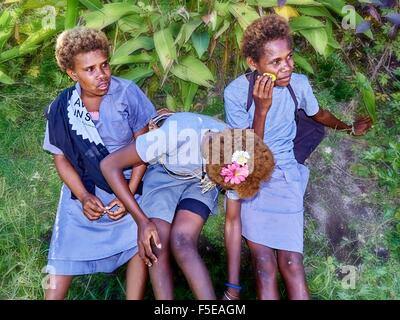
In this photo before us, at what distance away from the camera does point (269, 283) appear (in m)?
2.87

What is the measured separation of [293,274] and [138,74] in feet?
4.18

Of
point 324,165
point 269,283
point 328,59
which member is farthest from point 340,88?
point 269,283

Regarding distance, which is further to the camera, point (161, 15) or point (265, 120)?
point (161, 15)

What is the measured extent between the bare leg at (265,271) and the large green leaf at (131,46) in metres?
1.13

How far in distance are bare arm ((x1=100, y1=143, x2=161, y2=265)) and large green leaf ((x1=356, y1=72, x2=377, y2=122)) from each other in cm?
129

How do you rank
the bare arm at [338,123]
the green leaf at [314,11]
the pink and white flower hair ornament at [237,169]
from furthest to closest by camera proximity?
the green leaf at [314,11] < the bare arm at [338,123] < the pink and white flower hair ornament at [237,169]

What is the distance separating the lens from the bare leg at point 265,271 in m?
2.86

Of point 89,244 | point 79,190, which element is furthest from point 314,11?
point 89,244

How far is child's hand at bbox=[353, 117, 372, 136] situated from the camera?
355cm

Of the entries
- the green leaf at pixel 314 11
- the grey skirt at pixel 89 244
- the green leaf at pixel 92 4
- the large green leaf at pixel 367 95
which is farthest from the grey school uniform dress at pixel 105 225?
the large green leaf at pixel 367 95

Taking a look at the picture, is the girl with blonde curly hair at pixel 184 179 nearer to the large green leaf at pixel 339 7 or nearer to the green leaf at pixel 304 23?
the green leaf at pixel 304 23

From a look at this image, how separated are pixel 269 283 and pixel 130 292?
1.81 feet

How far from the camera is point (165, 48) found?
131 inches
